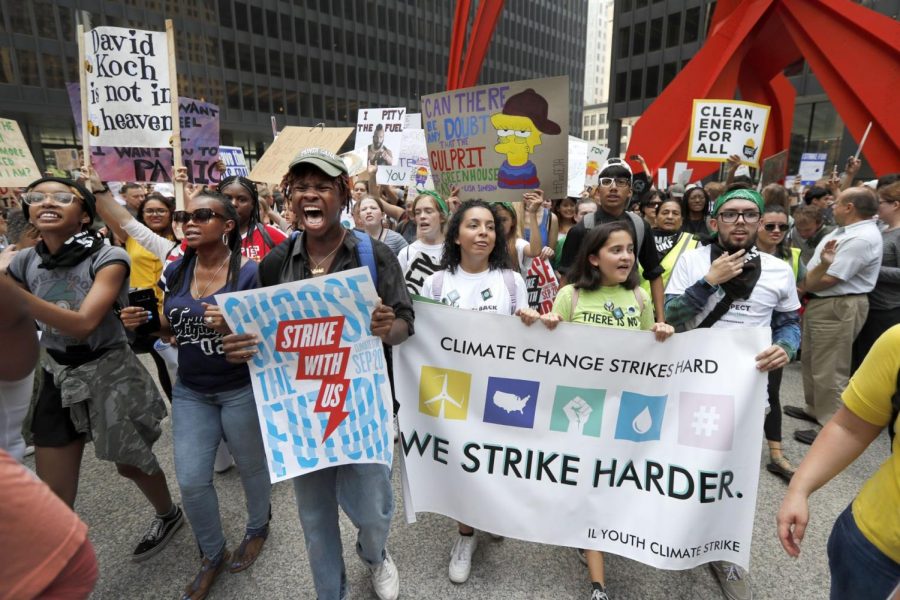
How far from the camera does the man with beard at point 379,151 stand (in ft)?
26.1

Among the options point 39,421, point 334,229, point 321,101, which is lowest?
point 39,421

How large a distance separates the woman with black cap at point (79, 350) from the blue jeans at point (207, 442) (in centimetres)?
35

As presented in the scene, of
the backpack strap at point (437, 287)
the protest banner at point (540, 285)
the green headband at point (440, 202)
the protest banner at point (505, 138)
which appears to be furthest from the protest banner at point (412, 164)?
the backpack strap at point (437, 287)

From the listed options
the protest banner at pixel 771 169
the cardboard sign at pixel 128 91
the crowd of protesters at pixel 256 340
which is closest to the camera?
the crowd of protesters at pixel 256 340

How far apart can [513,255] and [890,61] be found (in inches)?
358

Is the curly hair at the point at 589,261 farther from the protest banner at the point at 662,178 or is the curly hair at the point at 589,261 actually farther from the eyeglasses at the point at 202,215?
the protest banner at the point at 662,178

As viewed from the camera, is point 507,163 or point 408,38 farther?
point 408,38

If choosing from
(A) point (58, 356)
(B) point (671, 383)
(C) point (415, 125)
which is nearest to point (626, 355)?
(B) point (671, 383)

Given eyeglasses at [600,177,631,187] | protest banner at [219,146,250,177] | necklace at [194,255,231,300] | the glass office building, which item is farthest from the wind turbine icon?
the glass office building

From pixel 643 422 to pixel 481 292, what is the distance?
3.55 feet

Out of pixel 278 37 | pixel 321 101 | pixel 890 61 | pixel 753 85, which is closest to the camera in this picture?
pixel 890 61

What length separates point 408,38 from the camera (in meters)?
54.1

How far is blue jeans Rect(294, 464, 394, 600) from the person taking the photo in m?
2.15

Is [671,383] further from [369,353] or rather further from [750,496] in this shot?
[369,353]
